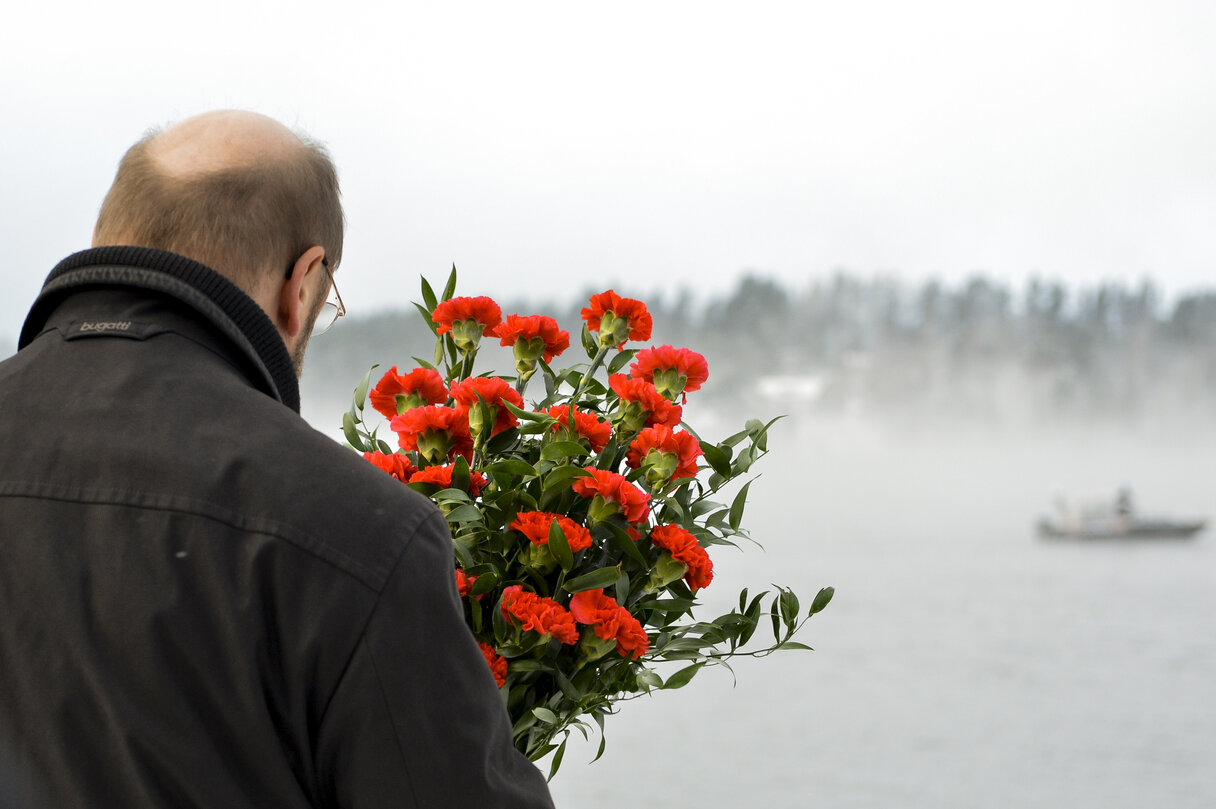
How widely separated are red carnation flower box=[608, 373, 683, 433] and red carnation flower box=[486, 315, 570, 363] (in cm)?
7

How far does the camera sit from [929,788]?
20141 mm

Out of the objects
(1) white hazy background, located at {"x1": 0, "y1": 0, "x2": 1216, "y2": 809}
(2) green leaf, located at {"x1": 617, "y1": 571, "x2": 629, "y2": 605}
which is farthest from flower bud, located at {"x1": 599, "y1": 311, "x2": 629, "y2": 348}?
(1) white hazy background, located at {"x1": 0, "y1": 0, "x2": 1216, "y2": 809}

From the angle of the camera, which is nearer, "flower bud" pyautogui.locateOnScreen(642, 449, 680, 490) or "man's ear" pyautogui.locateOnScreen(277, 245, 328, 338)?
"man's ear" pyautogui.locateOnScreen(277, 245, 328, 338)

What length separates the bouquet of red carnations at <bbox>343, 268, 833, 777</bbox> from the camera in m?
0.70

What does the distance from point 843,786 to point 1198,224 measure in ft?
50.9

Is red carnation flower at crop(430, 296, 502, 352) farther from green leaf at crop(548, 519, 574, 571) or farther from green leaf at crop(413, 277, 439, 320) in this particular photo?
green leaf at crop(548, 519, 574, 571)

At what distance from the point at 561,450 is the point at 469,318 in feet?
0.61

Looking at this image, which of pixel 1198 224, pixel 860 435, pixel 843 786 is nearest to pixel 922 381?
pixel 860 435

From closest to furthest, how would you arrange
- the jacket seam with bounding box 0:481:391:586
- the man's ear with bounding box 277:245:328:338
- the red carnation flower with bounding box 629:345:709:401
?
the jacket seam with bounding box 0:481:391:586 → the man's ear with bounding box 277:245:328:338 → the red carnation flower with bounding box 629:345:709:401

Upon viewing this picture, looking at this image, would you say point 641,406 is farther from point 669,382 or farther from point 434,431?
point 434,431

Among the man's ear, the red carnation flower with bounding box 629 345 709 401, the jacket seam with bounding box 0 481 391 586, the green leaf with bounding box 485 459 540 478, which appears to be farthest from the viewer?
the red carnation flower with bounding box 629 345 709 401

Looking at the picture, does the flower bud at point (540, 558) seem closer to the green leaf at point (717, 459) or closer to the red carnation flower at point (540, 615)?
the red carnation flower at point (540, 615)

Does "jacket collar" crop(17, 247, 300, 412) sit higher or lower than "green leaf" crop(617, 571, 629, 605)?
higher

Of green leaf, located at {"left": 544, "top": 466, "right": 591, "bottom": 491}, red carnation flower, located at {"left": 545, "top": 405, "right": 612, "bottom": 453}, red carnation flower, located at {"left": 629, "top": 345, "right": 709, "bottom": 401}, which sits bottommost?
green leaf, located at {"left": 544, "top": 466, "right": 591, "bottom": 491}
